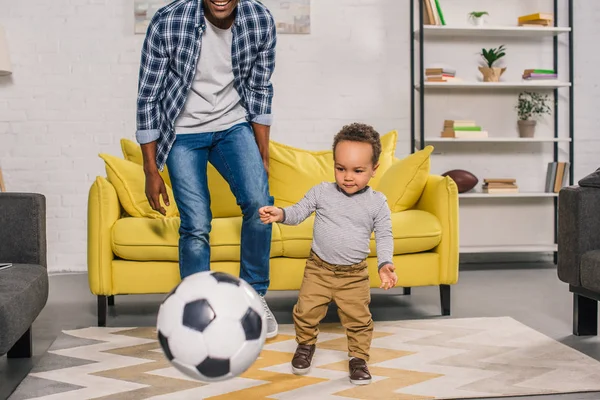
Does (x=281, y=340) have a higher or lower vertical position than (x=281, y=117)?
lower

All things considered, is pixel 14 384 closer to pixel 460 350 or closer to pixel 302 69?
pixel 460 350

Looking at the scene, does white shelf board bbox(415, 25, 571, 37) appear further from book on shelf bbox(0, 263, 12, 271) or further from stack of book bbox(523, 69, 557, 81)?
book on shelf bbox(0, 263, 12, 271)

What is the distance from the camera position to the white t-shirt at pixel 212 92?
2689 millimetres

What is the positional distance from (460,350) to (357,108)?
2.69 meters

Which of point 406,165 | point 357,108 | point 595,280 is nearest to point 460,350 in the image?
point 595,280

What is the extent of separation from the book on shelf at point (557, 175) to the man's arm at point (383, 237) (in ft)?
9.88

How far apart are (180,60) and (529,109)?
3187 millimetres

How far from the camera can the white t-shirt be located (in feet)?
8.82

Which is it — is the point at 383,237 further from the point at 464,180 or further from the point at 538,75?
the point at 538,75

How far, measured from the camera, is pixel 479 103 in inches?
205

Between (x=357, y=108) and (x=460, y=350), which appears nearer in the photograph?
(x=460, y=350)

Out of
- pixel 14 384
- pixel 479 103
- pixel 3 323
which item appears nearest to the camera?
pixel 3 323

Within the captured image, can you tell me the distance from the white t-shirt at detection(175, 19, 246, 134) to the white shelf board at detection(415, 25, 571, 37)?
244 cm

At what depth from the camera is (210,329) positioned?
1556 millimetres
